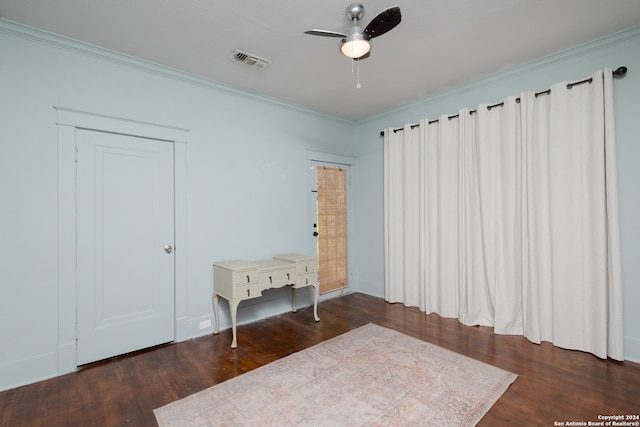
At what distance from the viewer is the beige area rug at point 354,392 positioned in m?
1.92

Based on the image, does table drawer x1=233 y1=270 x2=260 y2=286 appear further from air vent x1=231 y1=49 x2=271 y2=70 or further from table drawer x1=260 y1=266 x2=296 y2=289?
air vent x1=231 y1=49 x2=271 y2=70

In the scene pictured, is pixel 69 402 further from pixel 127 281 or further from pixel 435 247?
pixel 435 247

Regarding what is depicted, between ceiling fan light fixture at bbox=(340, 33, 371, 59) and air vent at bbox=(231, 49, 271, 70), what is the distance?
1.13 m

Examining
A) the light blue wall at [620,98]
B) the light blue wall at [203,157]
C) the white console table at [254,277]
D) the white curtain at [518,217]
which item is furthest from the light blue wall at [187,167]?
the light blue wall at [620,98]

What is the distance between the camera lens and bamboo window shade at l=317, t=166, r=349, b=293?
4.53 m

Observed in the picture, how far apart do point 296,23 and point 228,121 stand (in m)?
1.55

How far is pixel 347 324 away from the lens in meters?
3.56

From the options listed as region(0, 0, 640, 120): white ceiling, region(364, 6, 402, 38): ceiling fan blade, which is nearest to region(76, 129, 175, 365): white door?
region(0, 0, 640, 120): white ceiling

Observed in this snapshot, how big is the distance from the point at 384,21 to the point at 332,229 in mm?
3122

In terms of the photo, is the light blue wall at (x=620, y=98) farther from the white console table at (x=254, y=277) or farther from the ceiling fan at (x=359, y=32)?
the white console table at (x=254, y=277)

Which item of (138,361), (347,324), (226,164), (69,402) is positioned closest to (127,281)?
(138,361)

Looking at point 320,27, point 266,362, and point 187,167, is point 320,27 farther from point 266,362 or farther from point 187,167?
point 266,362

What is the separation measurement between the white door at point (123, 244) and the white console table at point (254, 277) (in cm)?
49

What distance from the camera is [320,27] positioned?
2.42 metres
